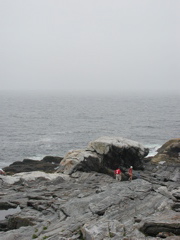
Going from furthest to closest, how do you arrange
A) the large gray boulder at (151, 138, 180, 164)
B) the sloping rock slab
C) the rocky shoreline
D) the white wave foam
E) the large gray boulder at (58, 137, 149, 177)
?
the white wave foam
the large gray boulder at (151, 138, 180, 164)
the sloping rock slab
the large gray boulder at (58, 137, 149, 177)
the rocky shoreline

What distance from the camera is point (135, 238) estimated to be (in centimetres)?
1583

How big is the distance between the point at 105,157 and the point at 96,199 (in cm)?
1461

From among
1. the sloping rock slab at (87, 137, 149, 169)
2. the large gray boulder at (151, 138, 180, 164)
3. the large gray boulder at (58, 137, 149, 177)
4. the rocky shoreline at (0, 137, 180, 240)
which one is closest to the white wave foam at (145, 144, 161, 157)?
the large gray boulder at (151, 138, 180, 164)

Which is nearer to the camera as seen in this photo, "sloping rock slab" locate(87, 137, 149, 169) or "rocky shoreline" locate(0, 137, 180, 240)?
"rocky shoreline" locate(0, 137, 180, 240)

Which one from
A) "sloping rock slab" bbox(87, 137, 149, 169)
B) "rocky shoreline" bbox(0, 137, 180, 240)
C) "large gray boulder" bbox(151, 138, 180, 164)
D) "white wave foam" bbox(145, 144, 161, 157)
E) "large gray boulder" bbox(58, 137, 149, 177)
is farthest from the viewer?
"white wave foam" bbox(145, 144, 161, 157)

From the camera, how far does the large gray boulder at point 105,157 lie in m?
37.0

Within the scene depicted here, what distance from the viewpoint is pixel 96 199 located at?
Result: 80.2ft

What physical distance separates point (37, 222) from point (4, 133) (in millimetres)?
64844

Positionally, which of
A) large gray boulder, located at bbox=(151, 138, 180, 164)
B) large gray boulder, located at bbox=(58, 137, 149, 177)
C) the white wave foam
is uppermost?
large gray boulder, located at bbox=(58, 137, 149, 177)

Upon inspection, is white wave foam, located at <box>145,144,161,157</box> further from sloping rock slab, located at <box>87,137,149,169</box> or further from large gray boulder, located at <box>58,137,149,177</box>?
sloping rock slab, located at <box>87,137,149,169</box>

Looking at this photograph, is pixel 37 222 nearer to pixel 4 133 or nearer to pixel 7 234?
pixel 7 234

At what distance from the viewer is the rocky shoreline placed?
1780cm

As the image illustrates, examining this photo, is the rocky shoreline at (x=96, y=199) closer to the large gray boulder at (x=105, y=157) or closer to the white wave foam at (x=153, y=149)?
the large gray boulder at (x=105, y=157)

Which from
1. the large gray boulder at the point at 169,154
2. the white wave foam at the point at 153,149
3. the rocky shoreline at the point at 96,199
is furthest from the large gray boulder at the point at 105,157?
the white wave foam at the point at 153,149
